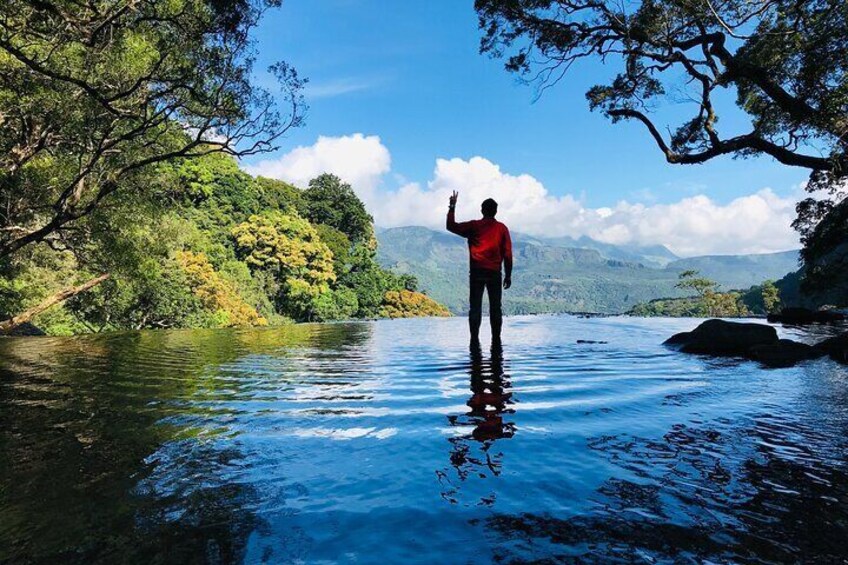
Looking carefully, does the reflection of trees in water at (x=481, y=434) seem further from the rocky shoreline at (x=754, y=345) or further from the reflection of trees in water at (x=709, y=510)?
the rocky shoreline at (x=754, y=345)

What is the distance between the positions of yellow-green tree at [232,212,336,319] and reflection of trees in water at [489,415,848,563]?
53666 mm

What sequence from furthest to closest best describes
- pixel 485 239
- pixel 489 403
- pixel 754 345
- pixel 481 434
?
pixel 485 239, pixel 754 345, pixel 489 403, pixel 481 434

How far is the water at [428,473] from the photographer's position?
88.9 inches

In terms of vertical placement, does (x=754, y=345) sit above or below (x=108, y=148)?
below

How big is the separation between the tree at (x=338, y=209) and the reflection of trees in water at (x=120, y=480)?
249 feet

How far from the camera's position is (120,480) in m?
3.10

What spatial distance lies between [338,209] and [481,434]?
80.2 m

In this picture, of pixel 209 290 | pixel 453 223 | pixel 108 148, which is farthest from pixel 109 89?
pixel 209 290

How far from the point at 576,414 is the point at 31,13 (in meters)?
13.9

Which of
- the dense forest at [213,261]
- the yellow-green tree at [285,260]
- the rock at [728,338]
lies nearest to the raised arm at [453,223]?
the rock at [728,338]

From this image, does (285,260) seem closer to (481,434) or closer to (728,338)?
(728,338)

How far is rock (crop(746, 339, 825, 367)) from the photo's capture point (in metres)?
9.80

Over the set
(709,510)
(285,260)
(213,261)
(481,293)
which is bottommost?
(709,510)

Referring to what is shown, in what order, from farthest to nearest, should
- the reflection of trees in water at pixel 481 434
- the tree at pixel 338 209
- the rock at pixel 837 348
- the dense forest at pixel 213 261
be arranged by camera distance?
1. the tree at pixel 338 209
2. the dense forest at pixel 213 261
3. the rock at pixel 837 348
4. the reflection of trees in water at pixel 481 434
